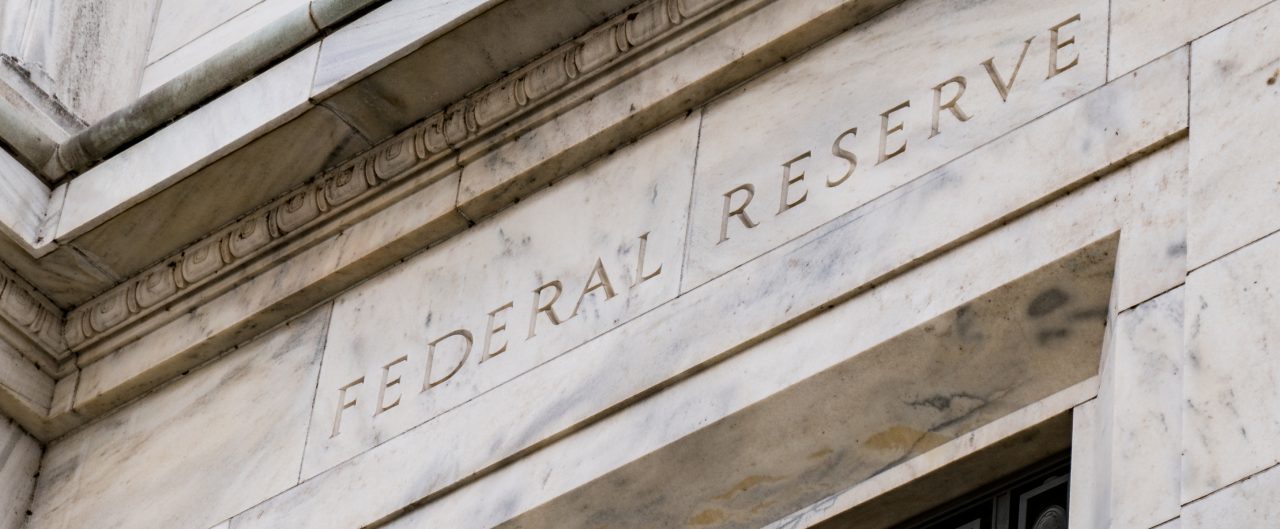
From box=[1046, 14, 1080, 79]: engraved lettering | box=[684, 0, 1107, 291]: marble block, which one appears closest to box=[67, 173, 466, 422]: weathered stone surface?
box=[684, 0, 1107, 291]: marble block

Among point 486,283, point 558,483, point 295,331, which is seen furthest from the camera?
point 295,331

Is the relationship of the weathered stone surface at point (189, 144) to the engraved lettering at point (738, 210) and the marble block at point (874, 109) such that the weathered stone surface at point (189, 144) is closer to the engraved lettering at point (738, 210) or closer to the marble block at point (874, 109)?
the marble block at point (874, 109)

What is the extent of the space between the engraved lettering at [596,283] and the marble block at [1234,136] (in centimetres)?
→ 224

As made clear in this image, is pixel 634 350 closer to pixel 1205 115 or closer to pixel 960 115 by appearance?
pixel 960 115

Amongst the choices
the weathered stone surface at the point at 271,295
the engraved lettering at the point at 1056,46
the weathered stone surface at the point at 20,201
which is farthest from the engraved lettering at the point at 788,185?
the weathered stone surface at the point at 20,201

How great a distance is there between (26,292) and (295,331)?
1.28 meters

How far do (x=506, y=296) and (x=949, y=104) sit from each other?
1.86 m

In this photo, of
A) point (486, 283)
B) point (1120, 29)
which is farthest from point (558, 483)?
point (1120, 29)

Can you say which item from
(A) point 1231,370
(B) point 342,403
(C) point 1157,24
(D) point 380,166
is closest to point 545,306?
(B) point 342,403

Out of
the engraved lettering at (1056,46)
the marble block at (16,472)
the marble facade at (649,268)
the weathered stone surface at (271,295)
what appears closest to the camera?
the marble facade at (649,268)

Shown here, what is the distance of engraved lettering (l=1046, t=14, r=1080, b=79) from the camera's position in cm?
797

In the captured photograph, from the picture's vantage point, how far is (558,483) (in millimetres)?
8477

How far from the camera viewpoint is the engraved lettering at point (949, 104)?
818 centimetres

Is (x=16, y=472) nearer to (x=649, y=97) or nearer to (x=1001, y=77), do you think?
Answer: (x=649, y=97)
